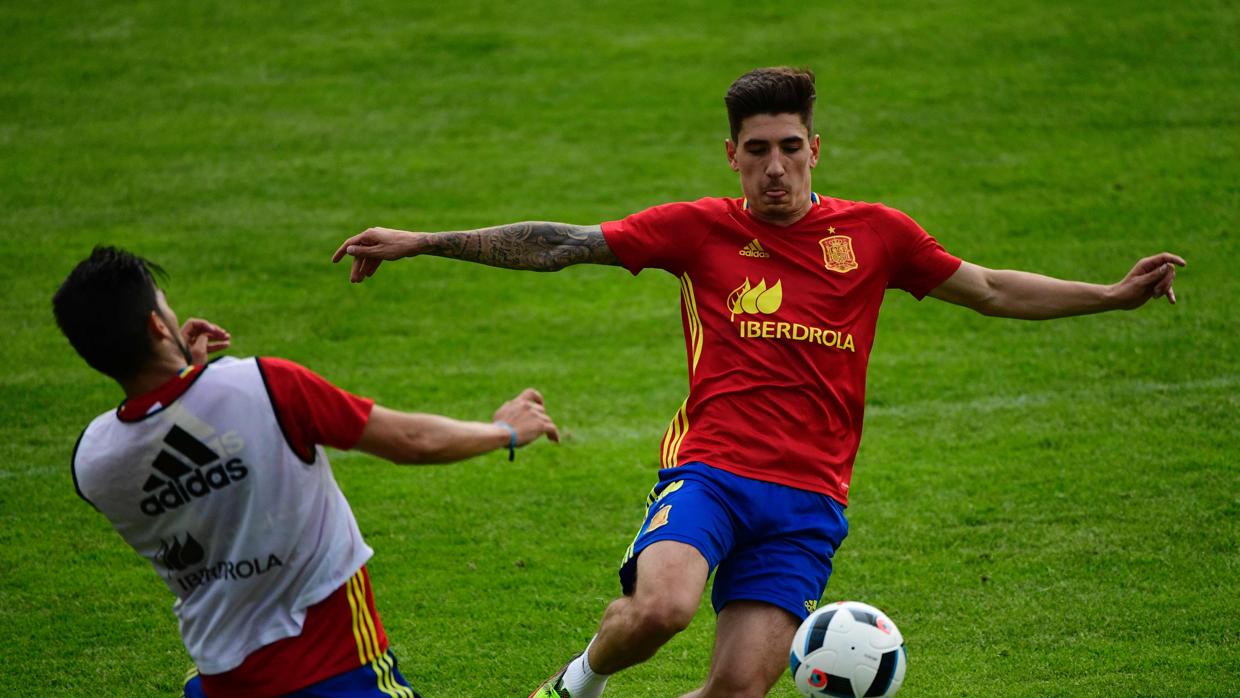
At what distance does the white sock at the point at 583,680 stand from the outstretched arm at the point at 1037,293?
2.20 meters

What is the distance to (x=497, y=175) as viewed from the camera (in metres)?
14.3

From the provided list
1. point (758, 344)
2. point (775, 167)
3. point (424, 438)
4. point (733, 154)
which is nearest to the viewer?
point (424, 438)

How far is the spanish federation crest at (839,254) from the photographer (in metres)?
5.67

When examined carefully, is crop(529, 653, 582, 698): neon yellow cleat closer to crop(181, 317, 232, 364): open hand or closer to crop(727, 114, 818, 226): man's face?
crop(181, 317, 232, 364): open hand

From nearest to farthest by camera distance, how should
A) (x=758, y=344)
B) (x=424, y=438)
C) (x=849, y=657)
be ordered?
(x=424, y=438)
(x=849, y=657)
(x=758, y=344)

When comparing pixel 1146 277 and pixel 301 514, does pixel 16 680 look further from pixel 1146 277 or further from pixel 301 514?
pixel 1146 277

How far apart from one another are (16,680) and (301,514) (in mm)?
3196

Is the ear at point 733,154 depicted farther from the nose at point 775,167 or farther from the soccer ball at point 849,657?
the soccer ball at point 849,657

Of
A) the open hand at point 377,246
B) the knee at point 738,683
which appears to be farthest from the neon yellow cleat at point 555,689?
the open hand at point 377,246

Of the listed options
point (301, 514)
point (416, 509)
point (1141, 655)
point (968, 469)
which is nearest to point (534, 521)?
point (416, 509)

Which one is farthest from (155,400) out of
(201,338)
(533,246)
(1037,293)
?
(1037,293)

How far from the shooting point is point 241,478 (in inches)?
162

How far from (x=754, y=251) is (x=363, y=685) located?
247 centimetres

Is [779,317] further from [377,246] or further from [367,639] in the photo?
[367,639]
